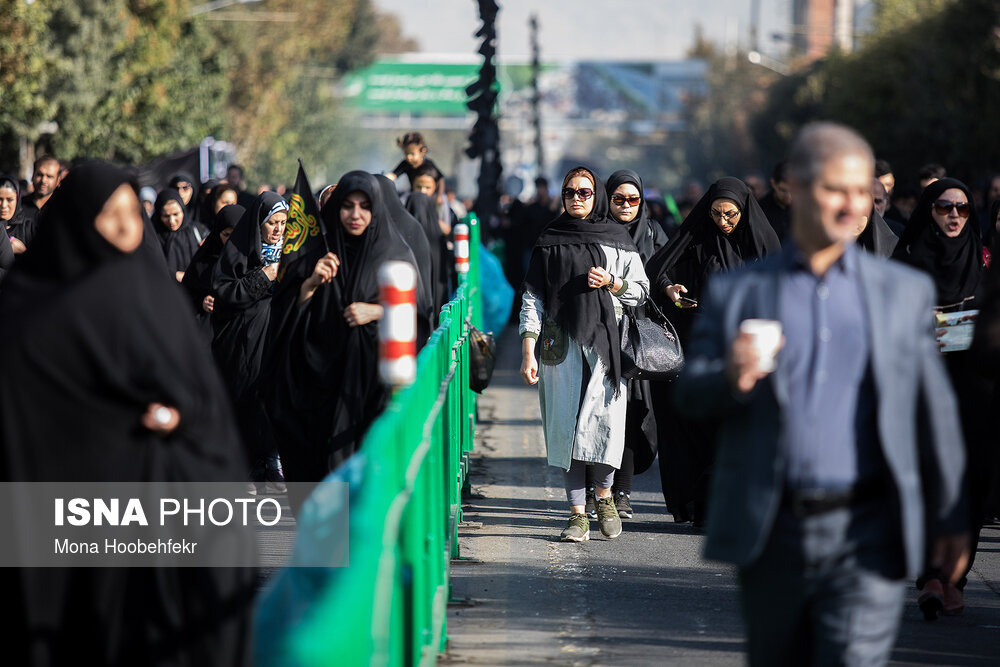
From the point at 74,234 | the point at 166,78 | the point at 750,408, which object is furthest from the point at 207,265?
the point at 166,78

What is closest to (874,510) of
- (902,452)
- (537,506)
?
(902,452)

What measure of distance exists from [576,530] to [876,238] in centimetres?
219

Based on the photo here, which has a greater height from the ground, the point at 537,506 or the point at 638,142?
the point at 638,142

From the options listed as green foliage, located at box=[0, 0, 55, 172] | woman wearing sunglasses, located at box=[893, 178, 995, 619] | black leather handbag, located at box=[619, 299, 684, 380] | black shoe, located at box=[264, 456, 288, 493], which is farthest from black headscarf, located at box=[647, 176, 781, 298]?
green foliage, located at box=[0, 0, 55, 172]

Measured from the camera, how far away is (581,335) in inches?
309

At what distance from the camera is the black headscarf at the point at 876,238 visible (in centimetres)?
820

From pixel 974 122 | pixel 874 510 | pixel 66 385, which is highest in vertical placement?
pixel 974 122

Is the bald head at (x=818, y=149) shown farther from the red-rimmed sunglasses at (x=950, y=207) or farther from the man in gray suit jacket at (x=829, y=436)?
the red-rimmed sunglasses at (x=950, y=207)

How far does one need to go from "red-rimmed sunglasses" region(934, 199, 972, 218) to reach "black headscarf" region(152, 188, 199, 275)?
555 cm

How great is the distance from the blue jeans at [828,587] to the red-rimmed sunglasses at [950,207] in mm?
4001

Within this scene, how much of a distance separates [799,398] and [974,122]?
32.2 metres

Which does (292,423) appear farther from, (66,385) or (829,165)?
(829,165)

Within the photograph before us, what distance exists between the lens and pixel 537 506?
29.6 feet

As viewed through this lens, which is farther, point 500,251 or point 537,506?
point 500,251
